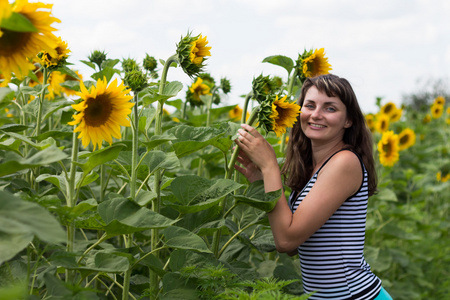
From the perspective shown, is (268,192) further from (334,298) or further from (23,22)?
(23,22)

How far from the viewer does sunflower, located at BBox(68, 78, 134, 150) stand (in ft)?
3.54

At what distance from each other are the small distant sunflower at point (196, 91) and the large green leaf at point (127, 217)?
4.20ft

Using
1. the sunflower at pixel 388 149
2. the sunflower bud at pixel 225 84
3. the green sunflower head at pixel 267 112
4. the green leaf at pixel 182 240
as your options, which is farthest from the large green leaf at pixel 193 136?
the sunflower at pixel 388 149

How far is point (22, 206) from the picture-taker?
78 centimetres

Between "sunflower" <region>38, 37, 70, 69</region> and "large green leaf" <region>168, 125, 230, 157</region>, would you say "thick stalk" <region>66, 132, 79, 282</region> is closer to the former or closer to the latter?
"large green leaf" <region>168, 125, 230, 157</region>

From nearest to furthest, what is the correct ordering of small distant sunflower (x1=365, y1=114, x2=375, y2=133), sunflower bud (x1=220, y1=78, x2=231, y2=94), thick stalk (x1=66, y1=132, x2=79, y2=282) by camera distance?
thick stalk (x1=66, y1=132, x2=79, y2=282) < sunflower bud (x1=220, y1=78, x2=231, y2=94) < small distant sunflower (x1=365, y1=114, x2=375, y2=133)

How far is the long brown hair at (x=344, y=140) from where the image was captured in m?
1.67

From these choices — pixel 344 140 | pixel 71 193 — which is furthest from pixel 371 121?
pixel 71 193

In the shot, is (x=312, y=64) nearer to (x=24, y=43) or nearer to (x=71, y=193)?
(x=71, y=193)

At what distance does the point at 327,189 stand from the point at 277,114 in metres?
0.30

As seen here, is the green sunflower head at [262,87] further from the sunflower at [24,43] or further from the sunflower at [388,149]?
the sunflower at [388,149]

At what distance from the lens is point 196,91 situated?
238 cm

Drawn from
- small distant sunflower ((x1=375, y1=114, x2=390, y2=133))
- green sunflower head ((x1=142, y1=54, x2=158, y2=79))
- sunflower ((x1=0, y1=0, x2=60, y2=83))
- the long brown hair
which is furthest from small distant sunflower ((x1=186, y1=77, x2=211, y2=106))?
small distant sunflower ((x1=375, y1=114, x2=390, y2=133))

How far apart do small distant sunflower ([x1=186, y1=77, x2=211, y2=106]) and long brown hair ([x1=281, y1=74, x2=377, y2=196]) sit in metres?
0.64
